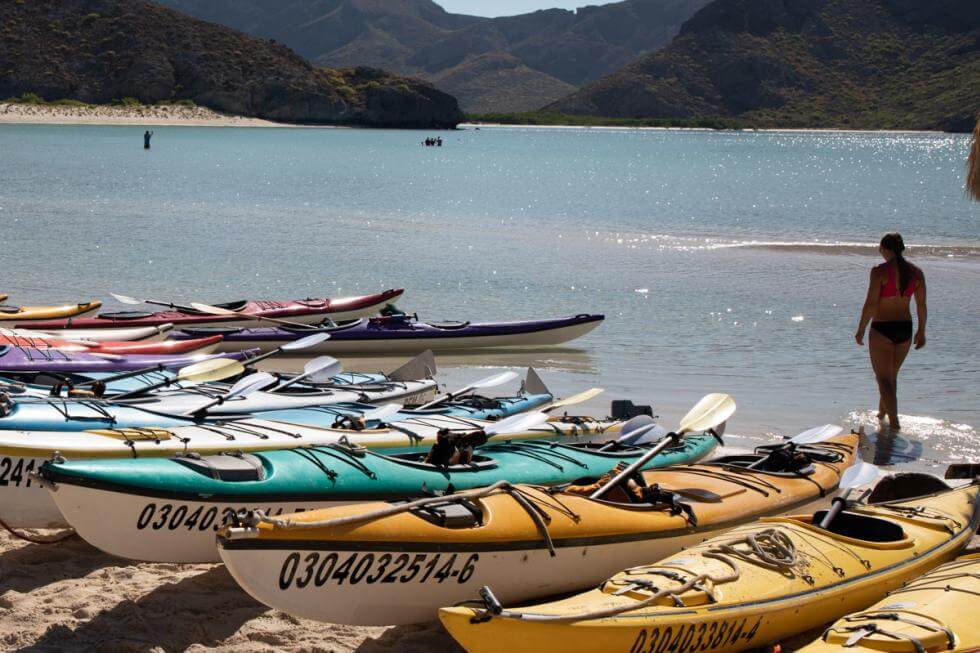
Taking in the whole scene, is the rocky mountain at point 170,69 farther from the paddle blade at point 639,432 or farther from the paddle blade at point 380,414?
the paddle blade at point 639,432

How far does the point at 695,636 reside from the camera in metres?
4.28

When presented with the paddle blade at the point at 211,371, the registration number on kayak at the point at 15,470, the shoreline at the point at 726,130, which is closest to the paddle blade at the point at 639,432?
the paddle blade at the point at 211,371

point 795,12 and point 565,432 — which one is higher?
point 795,12

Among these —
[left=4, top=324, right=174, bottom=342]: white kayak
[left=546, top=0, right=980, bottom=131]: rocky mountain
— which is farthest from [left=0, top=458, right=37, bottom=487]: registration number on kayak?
[left=546, top=0, right=980, bottom=131]: rocky mountain

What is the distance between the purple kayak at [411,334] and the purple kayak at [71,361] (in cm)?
167

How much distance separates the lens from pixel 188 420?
252 inches

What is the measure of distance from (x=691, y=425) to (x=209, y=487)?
2749mm

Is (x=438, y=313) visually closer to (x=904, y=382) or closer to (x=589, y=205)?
(x=904, y=382)

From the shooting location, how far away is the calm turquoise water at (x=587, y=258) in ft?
37.0

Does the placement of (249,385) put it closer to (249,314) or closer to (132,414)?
(132,414)

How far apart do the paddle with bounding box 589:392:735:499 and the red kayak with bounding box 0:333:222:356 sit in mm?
4868

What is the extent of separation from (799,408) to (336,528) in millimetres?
6436

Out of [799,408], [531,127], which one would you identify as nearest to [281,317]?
[799,408]

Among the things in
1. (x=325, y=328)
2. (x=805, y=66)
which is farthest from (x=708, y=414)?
(x=805, y=66)
